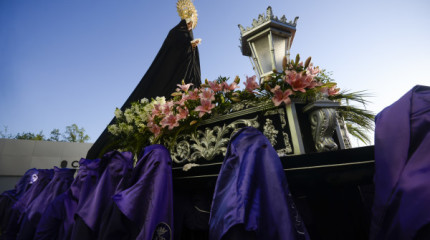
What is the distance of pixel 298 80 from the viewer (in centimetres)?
116

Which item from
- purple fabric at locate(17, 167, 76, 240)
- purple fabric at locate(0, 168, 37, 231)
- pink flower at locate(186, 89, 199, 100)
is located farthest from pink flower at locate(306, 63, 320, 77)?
purple fabric at locate(0, 168, 37, 231)

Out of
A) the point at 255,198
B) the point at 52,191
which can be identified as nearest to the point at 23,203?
the point at 52,191

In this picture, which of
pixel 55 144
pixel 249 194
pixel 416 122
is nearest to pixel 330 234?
pixel 249 194

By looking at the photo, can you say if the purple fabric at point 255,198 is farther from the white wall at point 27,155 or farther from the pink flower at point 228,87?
the white wall at point 27,155

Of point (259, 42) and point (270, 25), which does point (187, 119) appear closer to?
point (259, 42)

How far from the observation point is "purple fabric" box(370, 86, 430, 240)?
0.48m

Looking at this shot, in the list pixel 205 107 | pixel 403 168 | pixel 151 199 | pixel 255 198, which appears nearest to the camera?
pixel 403 168

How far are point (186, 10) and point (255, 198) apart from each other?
2840 millimetres

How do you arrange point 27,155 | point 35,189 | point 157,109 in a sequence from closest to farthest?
point 157,109 → point 35,189 → point 27,155

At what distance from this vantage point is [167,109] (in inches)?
62.2

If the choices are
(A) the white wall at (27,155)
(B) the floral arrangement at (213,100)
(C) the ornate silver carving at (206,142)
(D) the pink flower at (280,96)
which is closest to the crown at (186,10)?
(B) the floral arrangement at (213,100)

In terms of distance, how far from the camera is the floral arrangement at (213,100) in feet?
3.90

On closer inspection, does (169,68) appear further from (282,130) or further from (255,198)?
(255,198)

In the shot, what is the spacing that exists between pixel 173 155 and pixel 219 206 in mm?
829
